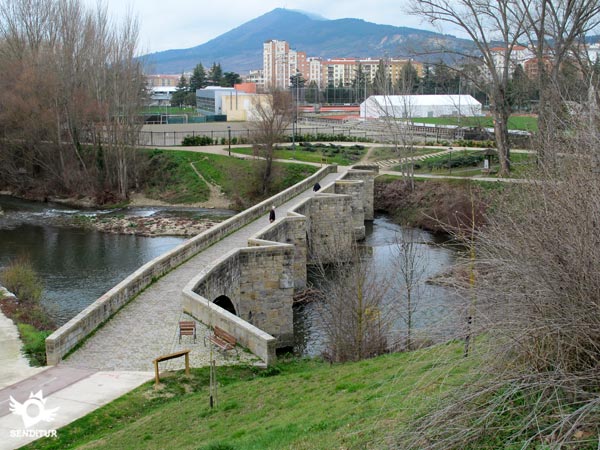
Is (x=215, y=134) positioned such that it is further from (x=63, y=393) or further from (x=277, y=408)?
(x=277, y=408)

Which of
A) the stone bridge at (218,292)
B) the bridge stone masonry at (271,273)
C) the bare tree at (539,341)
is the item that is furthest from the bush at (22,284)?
the bare tree at (539,341)

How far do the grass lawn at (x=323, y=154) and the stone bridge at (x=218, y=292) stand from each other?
1849cm

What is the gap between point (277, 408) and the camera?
11789 millimetres

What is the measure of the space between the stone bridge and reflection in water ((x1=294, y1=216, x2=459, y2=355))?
1.16 metres

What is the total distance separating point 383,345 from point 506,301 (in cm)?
1022

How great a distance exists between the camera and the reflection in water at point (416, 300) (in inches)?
299

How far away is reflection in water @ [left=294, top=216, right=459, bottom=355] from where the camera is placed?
7.60 meters

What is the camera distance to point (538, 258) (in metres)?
6.49

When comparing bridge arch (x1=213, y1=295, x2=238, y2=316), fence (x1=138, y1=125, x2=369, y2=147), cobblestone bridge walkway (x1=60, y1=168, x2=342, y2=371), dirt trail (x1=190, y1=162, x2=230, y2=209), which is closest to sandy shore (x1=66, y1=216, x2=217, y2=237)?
dirt trail (x1=190, y1=162, x2=230, y2=209)

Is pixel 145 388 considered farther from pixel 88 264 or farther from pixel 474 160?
pixel 474 160

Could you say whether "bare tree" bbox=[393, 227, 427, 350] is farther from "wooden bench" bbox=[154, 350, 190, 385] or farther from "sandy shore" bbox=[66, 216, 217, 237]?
"sandy shore" bbox=[66, 216, 217, 237]

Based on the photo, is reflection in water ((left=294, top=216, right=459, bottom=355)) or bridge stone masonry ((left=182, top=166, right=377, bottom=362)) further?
bridge stone masonry ((left=182, top=166, right=377, bottom=362))

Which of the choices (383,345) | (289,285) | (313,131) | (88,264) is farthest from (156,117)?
(383,345)

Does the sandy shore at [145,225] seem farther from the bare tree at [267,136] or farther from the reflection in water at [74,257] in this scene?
the bare tree at [267,136]
